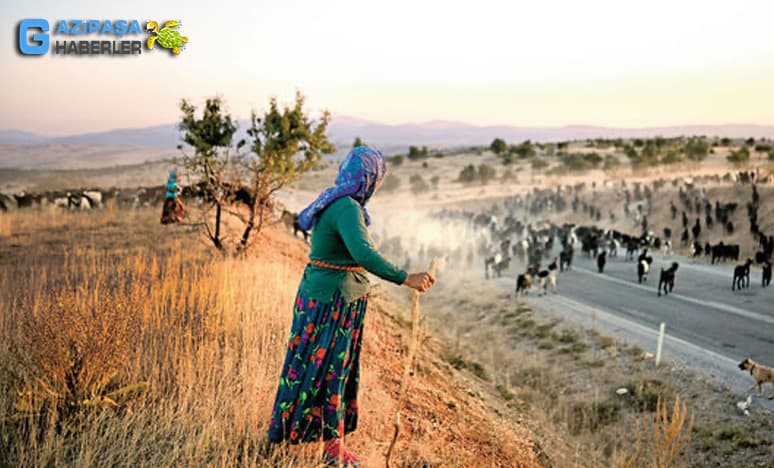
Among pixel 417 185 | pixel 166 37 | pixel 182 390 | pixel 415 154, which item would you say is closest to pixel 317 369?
pixel 182 390

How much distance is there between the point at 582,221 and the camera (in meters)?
34.8

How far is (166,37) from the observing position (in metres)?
11.6

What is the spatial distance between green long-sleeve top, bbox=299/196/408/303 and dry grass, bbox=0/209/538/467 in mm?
1223

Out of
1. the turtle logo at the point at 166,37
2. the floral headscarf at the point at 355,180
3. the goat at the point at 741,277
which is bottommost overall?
the goat at the point at 741,277

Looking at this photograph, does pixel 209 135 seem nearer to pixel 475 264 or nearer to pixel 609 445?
pixel 609 445

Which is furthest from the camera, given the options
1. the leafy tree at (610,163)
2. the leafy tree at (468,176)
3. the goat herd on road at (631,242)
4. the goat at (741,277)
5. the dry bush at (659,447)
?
the leafy tree at (610,163)

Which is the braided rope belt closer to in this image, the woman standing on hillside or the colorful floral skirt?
the woman standing on hillside

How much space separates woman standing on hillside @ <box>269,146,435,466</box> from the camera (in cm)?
378

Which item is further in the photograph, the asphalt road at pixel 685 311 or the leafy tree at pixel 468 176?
the leafy tree at pixel 468 176

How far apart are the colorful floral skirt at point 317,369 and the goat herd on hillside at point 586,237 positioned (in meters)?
14.3

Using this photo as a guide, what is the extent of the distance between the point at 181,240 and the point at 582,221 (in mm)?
27071

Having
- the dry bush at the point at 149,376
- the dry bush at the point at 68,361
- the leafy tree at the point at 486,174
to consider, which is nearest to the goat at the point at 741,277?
the dry bush at the point at 149,376

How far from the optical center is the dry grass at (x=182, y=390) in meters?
4.12

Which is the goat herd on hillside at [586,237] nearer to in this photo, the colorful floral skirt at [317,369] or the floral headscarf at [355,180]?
the colorful floral skirt at [317,369]
